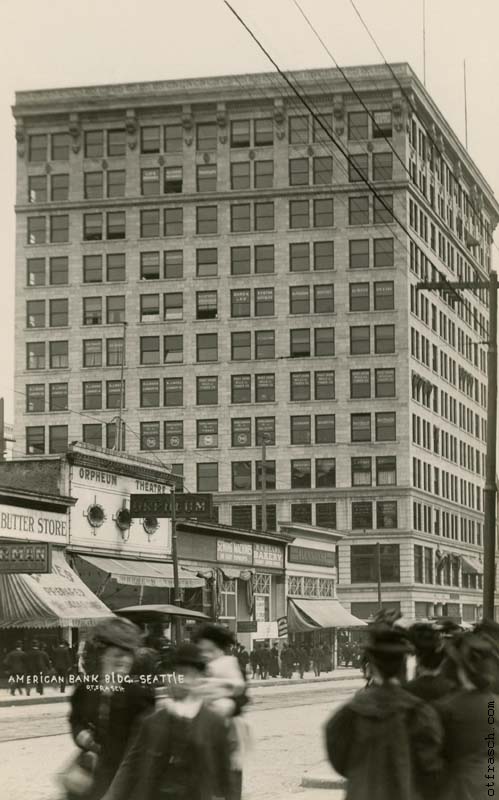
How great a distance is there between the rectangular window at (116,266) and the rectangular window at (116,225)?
4.39ft

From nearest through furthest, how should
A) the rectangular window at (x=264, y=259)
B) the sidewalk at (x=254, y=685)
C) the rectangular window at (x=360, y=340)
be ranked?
the sidewalk at (x=254, y=685) < the rectangular window at (x=360, y=340) < the rectangular window at (x=264, y=259)

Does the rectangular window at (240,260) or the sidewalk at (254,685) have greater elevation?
the rectangular window at (240,260)

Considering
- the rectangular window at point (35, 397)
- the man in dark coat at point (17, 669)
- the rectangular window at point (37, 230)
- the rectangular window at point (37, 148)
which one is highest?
the rectangular window at point (37, 148)

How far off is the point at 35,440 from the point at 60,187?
55.2 ft

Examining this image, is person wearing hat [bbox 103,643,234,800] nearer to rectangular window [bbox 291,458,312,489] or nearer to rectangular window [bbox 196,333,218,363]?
rectangular window [bbox 291,458,312,489]

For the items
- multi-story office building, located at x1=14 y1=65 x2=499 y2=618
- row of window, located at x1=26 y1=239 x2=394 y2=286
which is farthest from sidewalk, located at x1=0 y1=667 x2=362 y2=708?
row of window, located at x1=26 y1=239 x2=394 y2=286

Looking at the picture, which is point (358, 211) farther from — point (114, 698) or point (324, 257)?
point (114, 698)

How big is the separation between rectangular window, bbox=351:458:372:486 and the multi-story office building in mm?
127

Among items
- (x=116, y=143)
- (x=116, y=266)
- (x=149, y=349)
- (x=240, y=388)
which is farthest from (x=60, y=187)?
(x=240, y=388)

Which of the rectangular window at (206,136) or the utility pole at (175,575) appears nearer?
the utility pole at (175,575)

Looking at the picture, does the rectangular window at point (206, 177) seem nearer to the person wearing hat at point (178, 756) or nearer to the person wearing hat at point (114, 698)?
the person wearing hat at point (114, 698)

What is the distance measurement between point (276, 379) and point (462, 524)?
21.1 metres

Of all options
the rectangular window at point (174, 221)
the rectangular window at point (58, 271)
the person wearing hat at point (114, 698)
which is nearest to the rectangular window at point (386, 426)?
the rectangular window at point (174, 221)

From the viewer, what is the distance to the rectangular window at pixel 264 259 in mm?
89875
